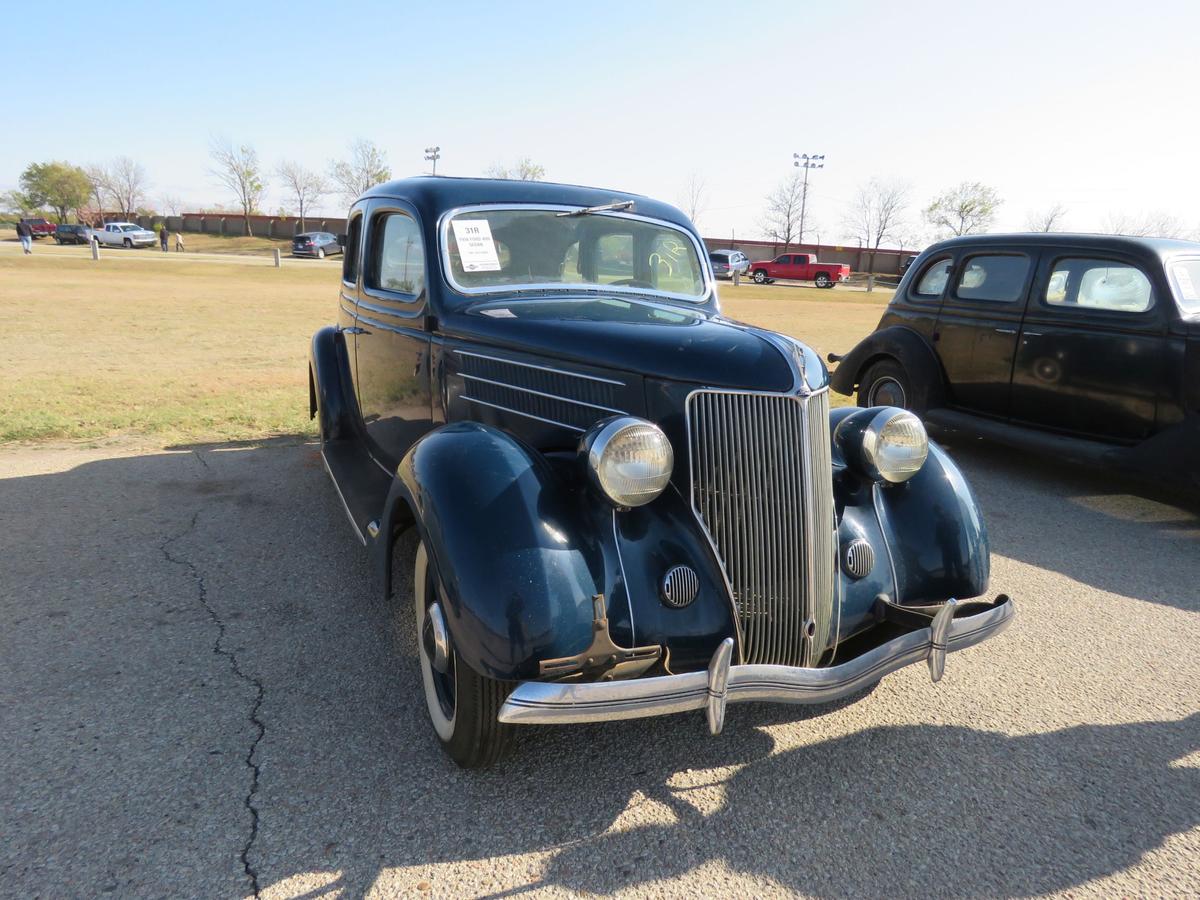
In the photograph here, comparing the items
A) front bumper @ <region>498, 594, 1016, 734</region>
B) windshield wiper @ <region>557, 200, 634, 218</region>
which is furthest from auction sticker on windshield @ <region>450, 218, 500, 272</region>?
front bumper @ <region>498, 594, 1016, 734</region>

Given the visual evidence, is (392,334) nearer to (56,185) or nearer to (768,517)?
(768,517)

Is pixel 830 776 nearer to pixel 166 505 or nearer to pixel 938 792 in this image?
pixel 938 792

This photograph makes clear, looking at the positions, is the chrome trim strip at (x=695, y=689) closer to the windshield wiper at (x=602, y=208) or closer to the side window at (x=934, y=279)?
the windshield wiper at (x=602, y=208)

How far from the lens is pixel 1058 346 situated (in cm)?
575

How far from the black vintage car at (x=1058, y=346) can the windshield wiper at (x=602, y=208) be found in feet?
11.8

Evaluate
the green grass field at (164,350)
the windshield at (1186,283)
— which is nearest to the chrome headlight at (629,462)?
the windshield at (1186,283)

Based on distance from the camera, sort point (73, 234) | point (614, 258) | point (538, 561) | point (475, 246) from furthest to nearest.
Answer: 1. point (73, 234)
2. point (614, 258)
3. point (475, 246)
4. point (538, 561)

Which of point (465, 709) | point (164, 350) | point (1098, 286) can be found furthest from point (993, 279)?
point (164, 350)

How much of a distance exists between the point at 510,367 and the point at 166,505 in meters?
3.01

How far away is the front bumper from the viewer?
2.04 metres

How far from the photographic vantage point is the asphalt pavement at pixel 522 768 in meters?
2.11

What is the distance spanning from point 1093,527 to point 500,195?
4.09 meters

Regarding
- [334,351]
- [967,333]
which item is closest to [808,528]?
[334,351]

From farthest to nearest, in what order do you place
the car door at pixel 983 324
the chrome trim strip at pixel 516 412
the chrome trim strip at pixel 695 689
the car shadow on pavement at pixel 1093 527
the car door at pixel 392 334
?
1. the car door at pixel 983 324
2. the car shadow on pavement at pixel 1093 527
3. the car door at pixel 392 334
4. the chrome trim strip at pixel 516 412
5. the chrome trim strip at pixel 695 689
